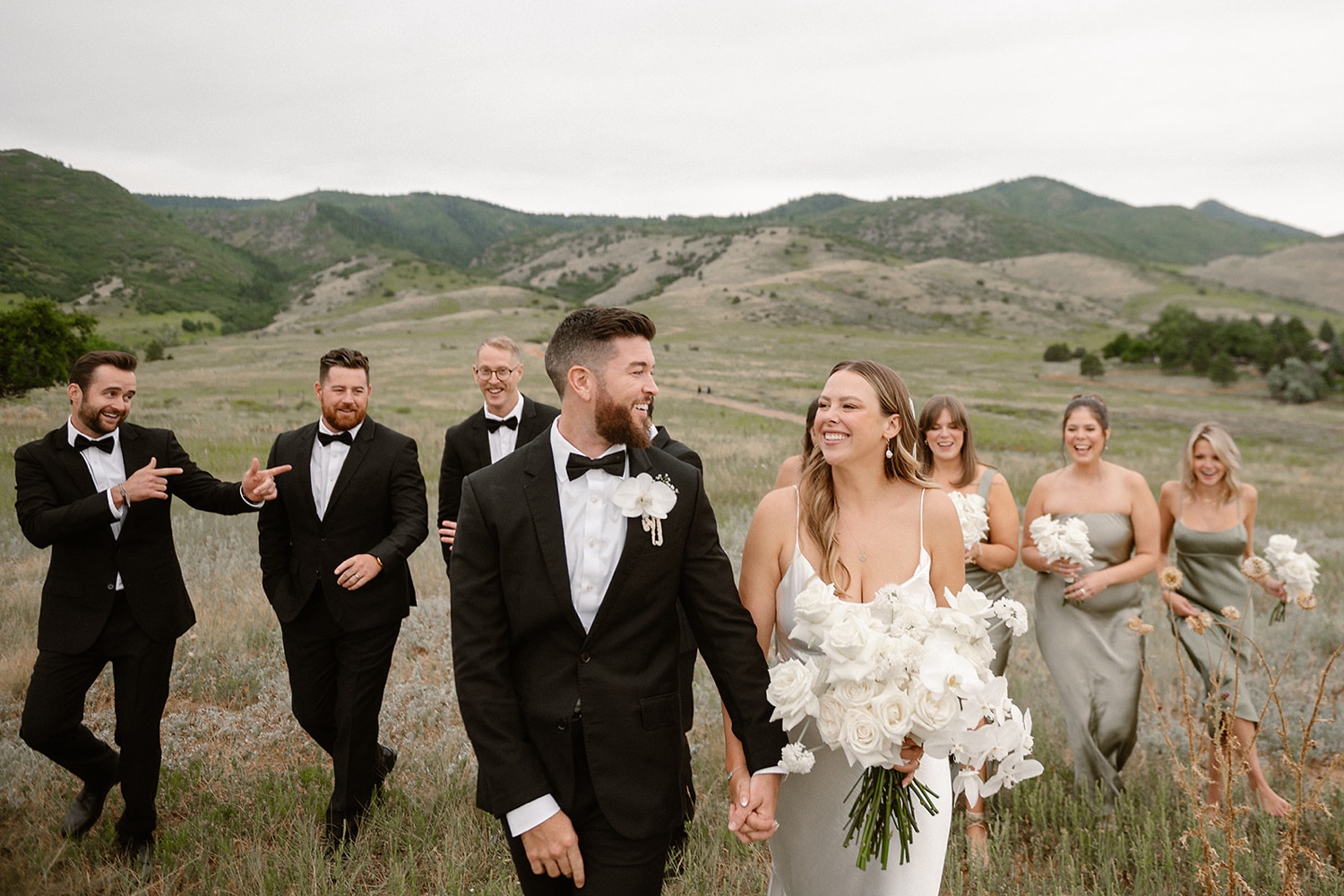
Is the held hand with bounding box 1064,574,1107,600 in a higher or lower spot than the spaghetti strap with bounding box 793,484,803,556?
lower

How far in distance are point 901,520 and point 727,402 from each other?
106ft

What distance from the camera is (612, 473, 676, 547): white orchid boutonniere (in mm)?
2607

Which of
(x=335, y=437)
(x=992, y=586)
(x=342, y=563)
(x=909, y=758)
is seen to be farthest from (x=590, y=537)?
(x=992, y=586)

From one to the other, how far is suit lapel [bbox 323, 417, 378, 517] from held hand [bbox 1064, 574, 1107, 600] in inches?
187

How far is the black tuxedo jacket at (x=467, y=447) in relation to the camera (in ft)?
20.0

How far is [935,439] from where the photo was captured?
5332mm

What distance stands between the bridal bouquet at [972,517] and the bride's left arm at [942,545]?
139 centimetres

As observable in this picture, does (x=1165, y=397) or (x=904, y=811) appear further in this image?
(x=1165, y=397)

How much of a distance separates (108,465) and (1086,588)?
627 cm

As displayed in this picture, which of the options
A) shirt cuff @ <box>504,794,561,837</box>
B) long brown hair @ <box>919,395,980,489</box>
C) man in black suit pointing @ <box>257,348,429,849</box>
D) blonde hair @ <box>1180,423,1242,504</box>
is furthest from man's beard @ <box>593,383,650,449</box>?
blonde hair @ <box>1180,423,1242,504</box>

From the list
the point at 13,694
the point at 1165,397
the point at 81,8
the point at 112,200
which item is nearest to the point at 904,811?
the point at 13,694

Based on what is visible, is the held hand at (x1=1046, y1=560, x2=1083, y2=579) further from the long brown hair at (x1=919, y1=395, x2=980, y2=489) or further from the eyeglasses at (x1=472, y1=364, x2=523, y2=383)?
the eyeglasses at (x1=472, y1=364, x2=523, y2=383)

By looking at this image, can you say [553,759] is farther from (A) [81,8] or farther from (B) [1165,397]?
(B) [1165,397]

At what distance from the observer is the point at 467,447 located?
20.0 ft
